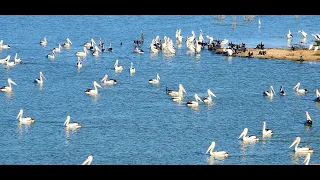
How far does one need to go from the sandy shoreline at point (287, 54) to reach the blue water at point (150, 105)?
1.94 ft

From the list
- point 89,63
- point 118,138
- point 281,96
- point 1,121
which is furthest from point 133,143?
point 89,63

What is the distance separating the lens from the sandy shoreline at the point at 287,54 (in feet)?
123

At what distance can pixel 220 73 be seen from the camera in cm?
3462

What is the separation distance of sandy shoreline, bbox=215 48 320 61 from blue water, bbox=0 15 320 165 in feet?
1.94

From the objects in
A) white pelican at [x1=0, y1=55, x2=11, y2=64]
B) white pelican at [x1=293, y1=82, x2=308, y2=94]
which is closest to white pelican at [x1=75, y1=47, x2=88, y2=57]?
white pelican at [x1=0, y1=55, x2=11, y2=64]

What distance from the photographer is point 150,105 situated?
28703 millimetres

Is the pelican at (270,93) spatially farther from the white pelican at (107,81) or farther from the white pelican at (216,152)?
the white pelican at (216,152)

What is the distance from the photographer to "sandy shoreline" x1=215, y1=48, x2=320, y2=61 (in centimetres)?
3747

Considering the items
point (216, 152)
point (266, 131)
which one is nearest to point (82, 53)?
point (266, 131)

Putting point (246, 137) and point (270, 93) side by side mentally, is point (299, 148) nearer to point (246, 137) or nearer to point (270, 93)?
point (246, 137)

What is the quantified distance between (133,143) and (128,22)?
2584cm

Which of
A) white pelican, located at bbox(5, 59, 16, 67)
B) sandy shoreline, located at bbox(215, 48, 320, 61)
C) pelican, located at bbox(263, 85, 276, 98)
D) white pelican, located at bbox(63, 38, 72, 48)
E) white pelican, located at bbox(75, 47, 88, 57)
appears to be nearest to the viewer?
pelican, located at bbox(263, 85, 276, 98)

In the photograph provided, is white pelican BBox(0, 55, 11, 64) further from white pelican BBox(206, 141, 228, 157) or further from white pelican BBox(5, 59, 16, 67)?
white pelican BBox(206, 141, 228, 157)
